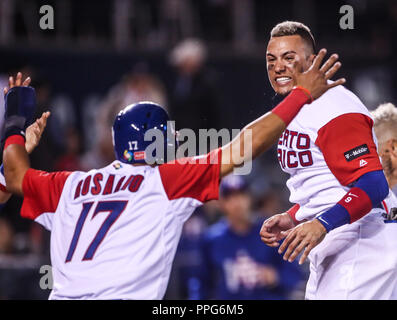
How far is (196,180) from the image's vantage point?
397 centimetres

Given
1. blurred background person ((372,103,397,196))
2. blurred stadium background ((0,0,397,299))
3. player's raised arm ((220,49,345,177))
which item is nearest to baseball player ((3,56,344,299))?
player's raised arm ((220,49,345,177))

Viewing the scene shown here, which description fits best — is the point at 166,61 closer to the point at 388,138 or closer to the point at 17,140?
the point at 388,138

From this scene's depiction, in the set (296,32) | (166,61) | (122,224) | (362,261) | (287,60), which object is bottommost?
(362,261)

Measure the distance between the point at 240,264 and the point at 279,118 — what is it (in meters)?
3.79

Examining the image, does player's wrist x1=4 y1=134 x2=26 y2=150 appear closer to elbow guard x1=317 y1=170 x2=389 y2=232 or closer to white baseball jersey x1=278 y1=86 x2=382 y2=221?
white baseball jersey x1=278 y1=86 x2=382 y2=221

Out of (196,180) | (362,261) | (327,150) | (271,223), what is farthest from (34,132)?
(362,261)

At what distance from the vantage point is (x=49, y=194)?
4125 mm

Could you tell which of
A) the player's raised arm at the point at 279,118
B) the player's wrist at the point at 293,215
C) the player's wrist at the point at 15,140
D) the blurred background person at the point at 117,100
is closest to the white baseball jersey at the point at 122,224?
the player's raised arm at the point at 279,118

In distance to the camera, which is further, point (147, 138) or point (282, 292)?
point (282, 292)

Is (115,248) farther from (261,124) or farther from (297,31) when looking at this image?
(297,31)

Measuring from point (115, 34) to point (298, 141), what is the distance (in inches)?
307

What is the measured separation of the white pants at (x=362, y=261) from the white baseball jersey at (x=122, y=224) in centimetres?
93

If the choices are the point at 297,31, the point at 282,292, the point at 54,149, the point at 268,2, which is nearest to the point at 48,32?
the point at 268,2
